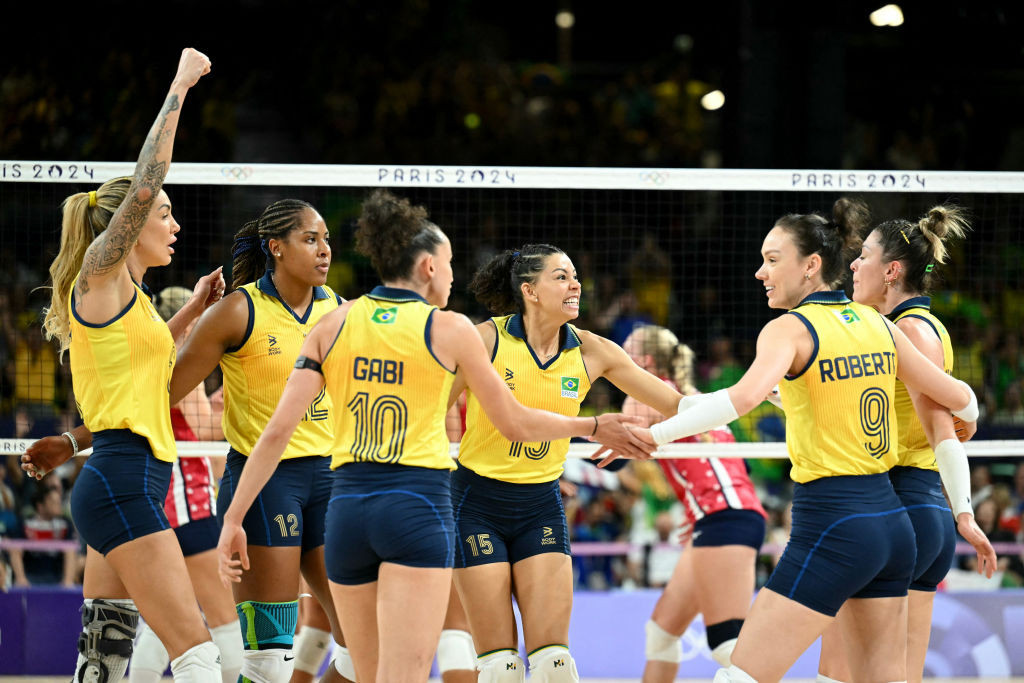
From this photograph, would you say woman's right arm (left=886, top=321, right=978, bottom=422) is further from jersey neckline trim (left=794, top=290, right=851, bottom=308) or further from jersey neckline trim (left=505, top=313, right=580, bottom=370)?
jersey neckline trim (left=505, top=313, right=580, bottom=370)

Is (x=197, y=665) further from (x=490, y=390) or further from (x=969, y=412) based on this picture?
(x=969, y=412)

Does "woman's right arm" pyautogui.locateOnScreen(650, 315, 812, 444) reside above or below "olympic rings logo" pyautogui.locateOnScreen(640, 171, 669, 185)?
below

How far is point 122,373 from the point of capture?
158 inches

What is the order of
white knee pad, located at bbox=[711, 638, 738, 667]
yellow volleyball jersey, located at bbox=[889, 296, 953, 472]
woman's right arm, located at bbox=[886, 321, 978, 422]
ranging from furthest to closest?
white knee pad, located at bbox=[711, 638, 738, 667]
yellow volleyball jersey, located at bbox=[889, 296, 953, 472]
woman's right arm, located at bbox=[886, 321, 978, 422]

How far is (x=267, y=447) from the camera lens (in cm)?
369

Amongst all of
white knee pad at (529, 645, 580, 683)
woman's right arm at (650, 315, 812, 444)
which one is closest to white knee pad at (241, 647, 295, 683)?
white knee pad at (529, 645, 580, 683)

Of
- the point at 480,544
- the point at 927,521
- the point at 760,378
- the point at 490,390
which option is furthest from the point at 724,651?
the point at 490,390

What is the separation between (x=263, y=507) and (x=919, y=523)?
2.60 m

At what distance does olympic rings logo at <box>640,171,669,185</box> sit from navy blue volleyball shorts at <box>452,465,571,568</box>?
2.26 metres

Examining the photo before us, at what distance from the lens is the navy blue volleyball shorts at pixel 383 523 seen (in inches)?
137

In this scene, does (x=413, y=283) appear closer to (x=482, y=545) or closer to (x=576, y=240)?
(x=482, y=545)

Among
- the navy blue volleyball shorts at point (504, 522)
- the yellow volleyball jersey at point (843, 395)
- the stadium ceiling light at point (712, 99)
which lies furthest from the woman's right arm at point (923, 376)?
the stadium ceiling light at point (712, 99)

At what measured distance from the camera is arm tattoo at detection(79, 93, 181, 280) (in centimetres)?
388

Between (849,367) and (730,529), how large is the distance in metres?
2.09
